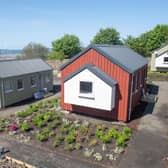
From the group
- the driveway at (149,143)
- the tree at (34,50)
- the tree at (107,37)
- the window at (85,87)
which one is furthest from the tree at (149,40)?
the window at (85,87)

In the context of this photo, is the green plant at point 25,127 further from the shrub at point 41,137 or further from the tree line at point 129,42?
the tree line at point 129,42

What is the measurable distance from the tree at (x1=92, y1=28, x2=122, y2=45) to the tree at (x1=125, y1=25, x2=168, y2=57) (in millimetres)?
6892

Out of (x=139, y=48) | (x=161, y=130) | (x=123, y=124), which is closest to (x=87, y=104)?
(x=123, y=124)

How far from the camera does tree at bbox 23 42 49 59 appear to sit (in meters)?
58.7

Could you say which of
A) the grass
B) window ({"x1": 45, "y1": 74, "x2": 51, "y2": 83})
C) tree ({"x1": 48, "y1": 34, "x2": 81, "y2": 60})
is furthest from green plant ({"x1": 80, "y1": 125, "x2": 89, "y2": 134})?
tree ({"x1": 48, "y1": 34, "x2": 81, "y2": 60})

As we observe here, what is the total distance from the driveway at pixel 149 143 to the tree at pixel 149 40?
1469 inches

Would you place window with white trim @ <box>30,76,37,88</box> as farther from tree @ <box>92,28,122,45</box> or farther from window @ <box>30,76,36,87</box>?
tree @ <box>92,28,122,45</box>

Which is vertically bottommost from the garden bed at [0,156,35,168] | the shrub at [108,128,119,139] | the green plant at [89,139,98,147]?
the garden bed at [0,156,35,168]

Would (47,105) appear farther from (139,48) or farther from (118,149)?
(139,48)

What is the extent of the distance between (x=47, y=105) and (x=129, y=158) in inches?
379

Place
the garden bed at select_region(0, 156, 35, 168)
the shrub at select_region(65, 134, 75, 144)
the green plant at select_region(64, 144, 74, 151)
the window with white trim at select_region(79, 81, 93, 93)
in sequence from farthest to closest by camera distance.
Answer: the window with white trim at select_region(79, 81, 93, 93)
the shrub at select_region(65, 134, 75, 144)
the green plant at select_region(64, 144, 74, 151)
the garden bed at select_region(0, 156, 35, 168)

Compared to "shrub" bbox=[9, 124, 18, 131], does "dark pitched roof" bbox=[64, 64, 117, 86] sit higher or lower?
higher

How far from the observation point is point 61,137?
36.1ft

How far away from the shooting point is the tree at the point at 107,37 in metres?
58.1
